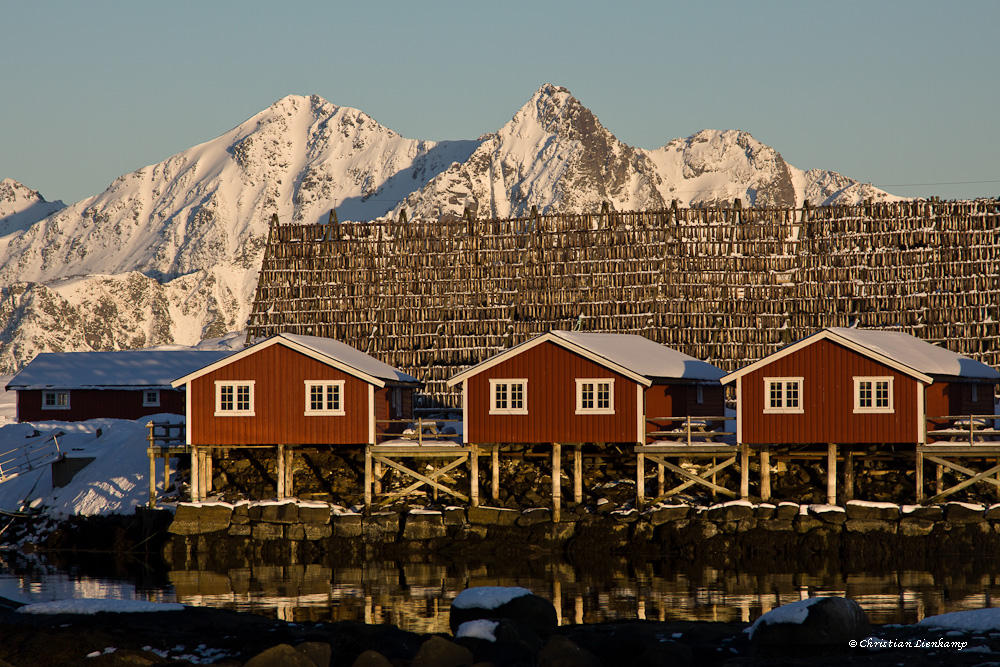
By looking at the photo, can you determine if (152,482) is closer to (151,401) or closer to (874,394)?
(151,401)

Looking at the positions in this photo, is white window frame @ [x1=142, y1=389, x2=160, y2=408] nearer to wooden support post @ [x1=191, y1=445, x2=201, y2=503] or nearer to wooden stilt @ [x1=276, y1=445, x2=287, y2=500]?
wooden support post @ [x1=191, y1=445, x2=201, y2=503]

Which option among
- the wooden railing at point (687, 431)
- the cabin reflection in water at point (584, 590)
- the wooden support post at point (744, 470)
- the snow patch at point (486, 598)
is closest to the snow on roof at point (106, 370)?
the wooden railing at point (687, 431)

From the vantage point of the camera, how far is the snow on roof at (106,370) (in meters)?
65.2

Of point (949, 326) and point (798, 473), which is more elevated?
point (949, 326)

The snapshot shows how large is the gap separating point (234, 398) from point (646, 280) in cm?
2410

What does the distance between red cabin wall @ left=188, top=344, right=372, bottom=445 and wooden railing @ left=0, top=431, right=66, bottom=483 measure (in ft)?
28.0

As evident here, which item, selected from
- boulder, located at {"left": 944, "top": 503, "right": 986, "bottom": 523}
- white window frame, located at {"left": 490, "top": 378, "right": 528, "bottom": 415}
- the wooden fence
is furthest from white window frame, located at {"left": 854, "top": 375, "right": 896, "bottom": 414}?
the wooden fence

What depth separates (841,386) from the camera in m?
45.2

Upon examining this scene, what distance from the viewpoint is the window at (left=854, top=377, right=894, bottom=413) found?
147 ft

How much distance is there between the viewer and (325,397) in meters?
48.8

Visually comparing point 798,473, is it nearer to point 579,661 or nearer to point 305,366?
point 305,366

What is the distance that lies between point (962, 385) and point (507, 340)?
23.4 metres

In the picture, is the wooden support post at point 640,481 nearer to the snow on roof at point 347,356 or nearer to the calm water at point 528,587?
the calm water at point 528,587

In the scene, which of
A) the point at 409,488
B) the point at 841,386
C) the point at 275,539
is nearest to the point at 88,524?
the point at 275,539
